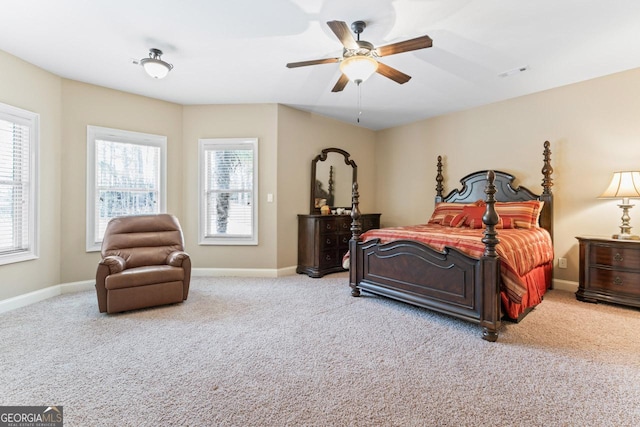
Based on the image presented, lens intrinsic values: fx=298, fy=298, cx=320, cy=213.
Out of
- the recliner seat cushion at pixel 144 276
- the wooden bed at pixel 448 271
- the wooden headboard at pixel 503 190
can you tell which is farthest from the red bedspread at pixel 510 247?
the recliner seat cushion at pixel 144 276

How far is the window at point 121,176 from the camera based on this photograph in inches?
154

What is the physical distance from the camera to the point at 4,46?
2.93 m

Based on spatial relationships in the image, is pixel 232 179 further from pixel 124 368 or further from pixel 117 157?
pixel 124 368

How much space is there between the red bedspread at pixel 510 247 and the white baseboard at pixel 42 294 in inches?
143

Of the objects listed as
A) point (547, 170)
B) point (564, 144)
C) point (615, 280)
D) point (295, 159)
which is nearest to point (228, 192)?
point (295, 159)

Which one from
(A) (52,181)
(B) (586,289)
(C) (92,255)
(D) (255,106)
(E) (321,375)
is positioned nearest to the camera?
(E) (321,375)

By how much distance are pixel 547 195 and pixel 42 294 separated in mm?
6252

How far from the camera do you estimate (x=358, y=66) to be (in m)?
2.42

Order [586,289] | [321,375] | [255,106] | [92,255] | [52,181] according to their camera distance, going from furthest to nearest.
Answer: [255,106] < [92,255] < [52,181] < [586,289] < [321,375]

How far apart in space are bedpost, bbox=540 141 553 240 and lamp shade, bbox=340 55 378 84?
281 cm

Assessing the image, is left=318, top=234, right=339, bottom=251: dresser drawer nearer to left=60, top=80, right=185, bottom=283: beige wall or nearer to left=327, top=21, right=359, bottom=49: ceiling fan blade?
left=327, top=21, right=359, bottom=49: ceiling fan blade

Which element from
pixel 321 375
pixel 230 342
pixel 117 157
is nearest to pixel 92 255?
pixel 117 157

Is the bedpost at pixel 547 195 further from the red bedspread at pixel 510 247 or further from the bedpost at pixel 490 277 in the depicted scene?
the bedpost at pixel 490 277

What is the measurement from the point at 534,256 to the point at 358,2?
296cm
